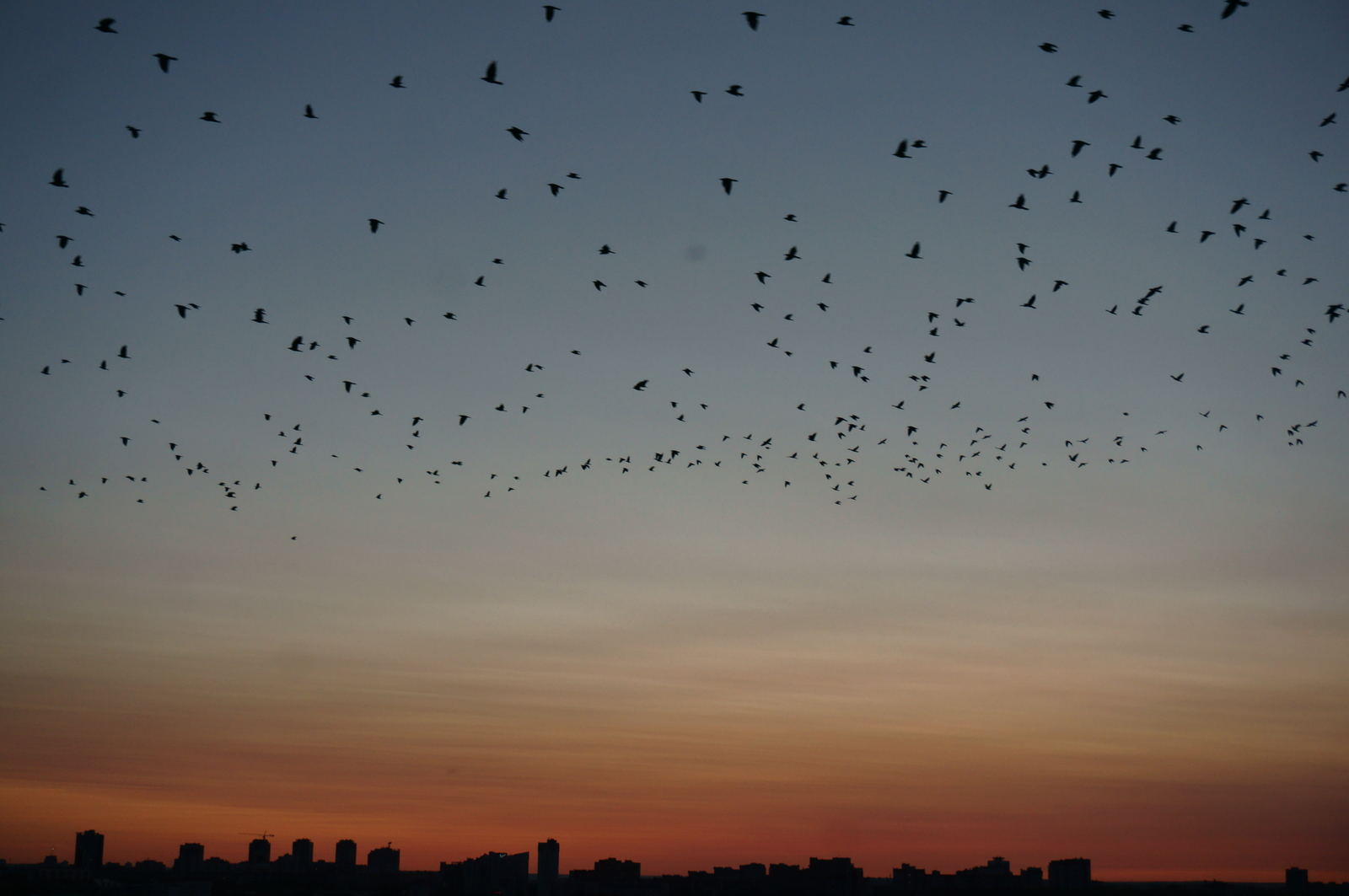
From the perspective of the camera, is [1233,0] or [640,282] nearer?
[1233,0]

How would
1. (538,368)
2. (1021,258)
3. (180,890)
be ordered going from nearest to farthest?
(1021,258) < (538,368) < (180,890)

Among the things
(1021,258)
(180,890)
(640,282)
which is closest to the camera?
(1021,258)

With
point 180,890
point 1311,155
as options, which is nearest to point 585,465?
point 1311,155

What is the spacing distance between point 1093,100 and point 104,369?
44.4 m

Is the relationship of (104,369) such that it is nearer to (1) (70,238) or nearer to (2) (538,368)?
(1) (70,238)

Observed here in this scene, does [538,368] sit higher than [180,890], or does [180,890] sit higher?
[538,368]

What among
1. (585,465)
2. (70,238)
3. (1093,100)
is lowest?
(585,465)

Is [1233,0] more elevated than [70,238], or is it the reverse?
[1233,0]

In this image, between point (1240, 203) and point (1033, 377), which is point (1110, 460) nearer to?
point (1033, 377)

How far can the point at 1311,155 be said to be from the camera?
45.4 m

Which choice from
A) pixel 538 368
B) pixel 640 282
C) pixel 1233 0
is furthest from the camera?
pixel 538 368

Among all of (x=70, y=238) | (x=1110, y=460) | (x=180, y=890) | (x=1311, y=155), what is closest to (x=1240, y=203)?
(x=1311, y=155)

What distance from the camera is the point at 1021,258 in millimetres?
48219

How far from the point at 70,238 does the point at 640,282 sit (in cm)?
2436
